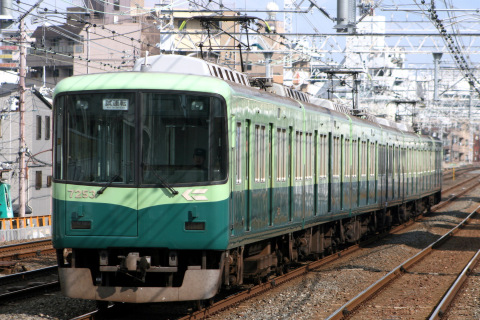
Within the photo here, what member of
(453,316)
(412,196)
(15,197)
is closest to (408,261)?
(453,316)

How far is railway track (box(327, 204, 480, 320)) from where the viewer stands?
9.98m

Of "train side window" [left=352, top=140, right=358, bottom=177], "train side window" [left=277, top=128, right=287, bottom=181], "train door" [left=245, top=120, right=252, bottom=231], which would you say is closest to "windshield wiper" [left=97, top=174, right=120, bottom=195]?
"train door" [left=245, top=120, right=252, bottom=231]

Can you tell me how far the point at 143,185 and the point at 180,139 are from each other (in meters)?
0.62

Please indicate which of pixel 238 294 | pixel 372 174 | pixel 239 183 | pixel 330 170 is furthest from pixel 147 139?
pixel 372 174

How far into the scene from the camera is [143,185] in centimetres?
829

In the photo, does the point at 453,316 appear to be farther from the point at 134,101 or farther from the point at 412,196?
the point at 412,196

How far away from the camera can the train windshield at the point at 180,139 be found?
328 inches

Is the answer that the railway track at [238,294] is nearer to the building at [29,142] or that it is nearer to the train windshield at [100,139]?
the train windshield at [100,139]

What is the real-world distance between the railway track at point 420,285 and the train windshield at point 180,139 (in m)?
2.30

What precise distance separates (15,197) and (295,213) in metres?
25.7

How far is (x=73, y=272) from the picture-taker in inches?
332

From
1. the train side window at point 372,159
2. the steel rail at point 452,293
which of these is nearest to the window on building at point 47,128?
the train side window at point 372,159

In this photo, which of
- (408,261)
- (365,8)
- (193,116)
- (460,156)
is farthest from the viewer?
(460,156)

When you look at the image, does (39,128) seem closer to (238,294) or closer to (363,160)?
(363,160)
